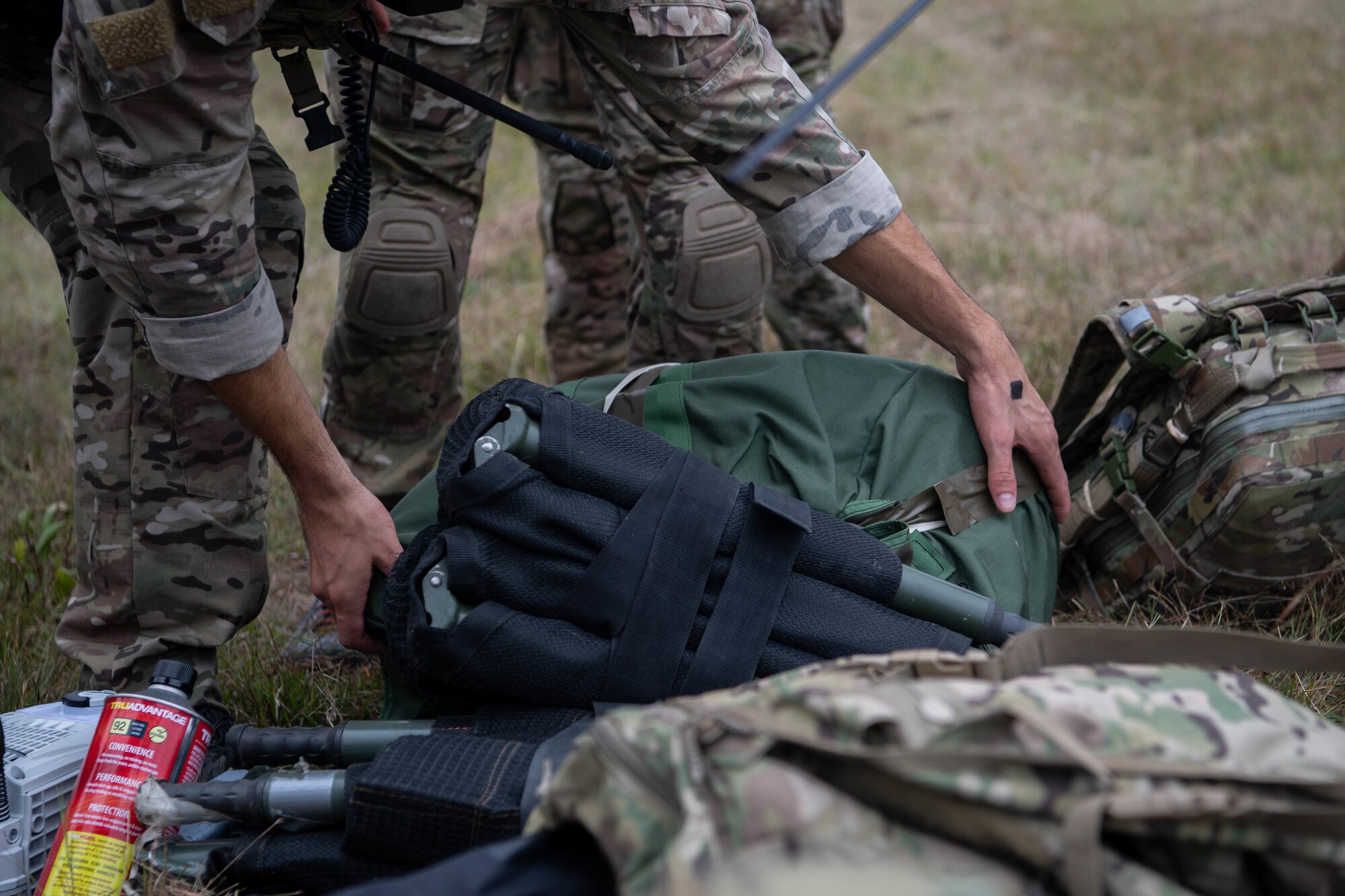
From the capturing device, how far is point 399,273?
2.40 m

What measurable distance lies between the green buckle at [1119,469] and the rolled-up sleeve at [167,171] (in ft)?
5.09

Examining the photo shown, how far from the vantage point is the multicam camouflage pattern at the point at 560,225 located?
236 centimetres

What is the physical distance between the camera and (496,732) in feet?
4.91

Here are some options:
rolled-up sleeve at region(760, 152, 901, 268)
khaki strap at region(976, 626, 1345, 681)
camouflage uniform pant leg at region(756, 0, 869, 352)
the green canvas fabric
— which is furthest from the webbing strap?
camouflage uniform pant leg at region(756, 0, 869, 352)

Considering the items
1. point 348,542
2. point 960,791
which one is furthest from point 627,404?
point 960,791

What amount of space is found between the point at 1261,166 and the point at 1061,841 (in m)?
4.67

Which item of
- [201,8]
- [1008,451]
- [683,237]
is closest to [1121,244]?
[683,237]

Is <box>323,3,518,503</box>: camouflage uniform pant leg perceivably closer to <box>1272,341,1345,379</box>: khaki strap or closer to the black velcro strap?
the black velcro strap

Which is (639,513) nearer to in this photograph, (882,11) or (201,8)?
(201,8)

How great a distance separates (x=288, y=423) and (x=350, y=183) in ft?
1.88

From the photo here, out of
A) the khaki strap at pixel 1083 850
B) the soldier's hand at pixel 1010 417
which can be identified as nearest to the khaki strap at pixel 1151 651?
the khaki strap at pixel 1083 850

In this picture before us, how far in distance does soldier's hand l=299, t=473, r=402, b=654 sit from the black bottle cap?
0.22m

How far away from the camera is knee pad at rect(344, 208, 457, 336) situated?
239 centimetres

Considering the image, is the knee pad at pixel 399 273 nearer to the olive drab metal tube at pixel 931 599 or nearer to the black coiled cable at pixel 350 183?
the black coiled cable at pixel 350 183
